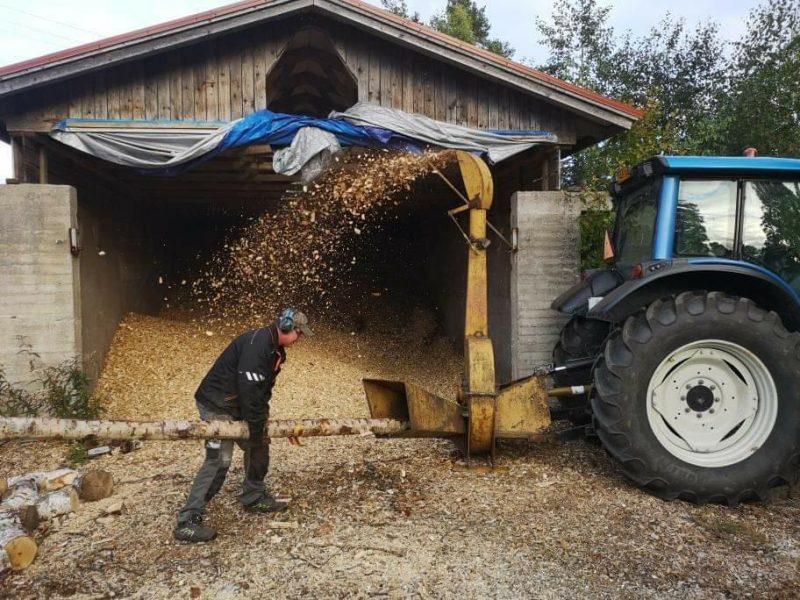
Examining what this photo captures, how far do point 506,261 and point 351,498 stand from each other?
452 centimetres

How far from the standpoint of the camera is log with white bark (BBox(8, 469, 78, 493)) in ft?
14.8

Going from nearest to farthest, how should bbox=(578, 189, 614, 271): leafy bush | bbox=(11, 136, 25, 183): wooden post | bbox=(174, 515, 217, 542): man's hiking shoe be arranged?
bbox=(174, 515, 217, 542): man's hiking shoe
bbox=(11, 136, 25, 183): wooden post
bbox=(578, 189, 614, 271): leafy bush

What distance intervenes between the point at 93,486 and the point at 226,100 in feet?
14.8

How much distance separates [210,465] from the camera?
3896 millimetres

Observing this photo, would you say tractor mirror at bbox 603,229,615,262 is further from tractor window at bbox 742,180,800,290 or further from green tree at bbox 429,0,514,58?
green tree at bbox 429,0,514,58

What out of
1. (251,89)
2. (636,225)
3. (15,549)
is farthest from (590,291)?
(15,549)

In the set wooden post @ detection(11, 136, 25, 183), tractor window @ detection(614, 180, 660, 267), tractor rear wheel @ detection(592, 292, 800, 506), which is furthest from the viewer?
wooden post @ detection(11, 136, 25, 183)

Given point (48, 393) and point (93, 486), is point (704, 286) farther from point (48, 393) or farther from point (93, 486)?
point (48, 393)

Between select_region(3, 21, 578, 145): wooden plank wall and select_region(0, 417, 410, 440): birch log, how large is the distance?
4371 mm

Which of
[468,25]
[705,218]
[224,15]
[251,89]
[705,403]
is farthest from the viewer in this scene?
[468,25]

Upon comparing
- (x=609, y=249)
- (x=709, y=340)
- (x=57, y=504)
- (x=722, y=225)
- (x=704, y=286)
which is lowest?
(x=57, y=504)

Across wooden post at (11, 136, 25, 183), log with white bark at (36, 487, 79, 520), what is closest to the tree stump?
log with white bark at (36, 487, 79, 520)

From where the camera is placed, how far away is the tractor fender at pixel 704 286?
168 inches

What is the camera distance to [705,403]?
4.32 metres
